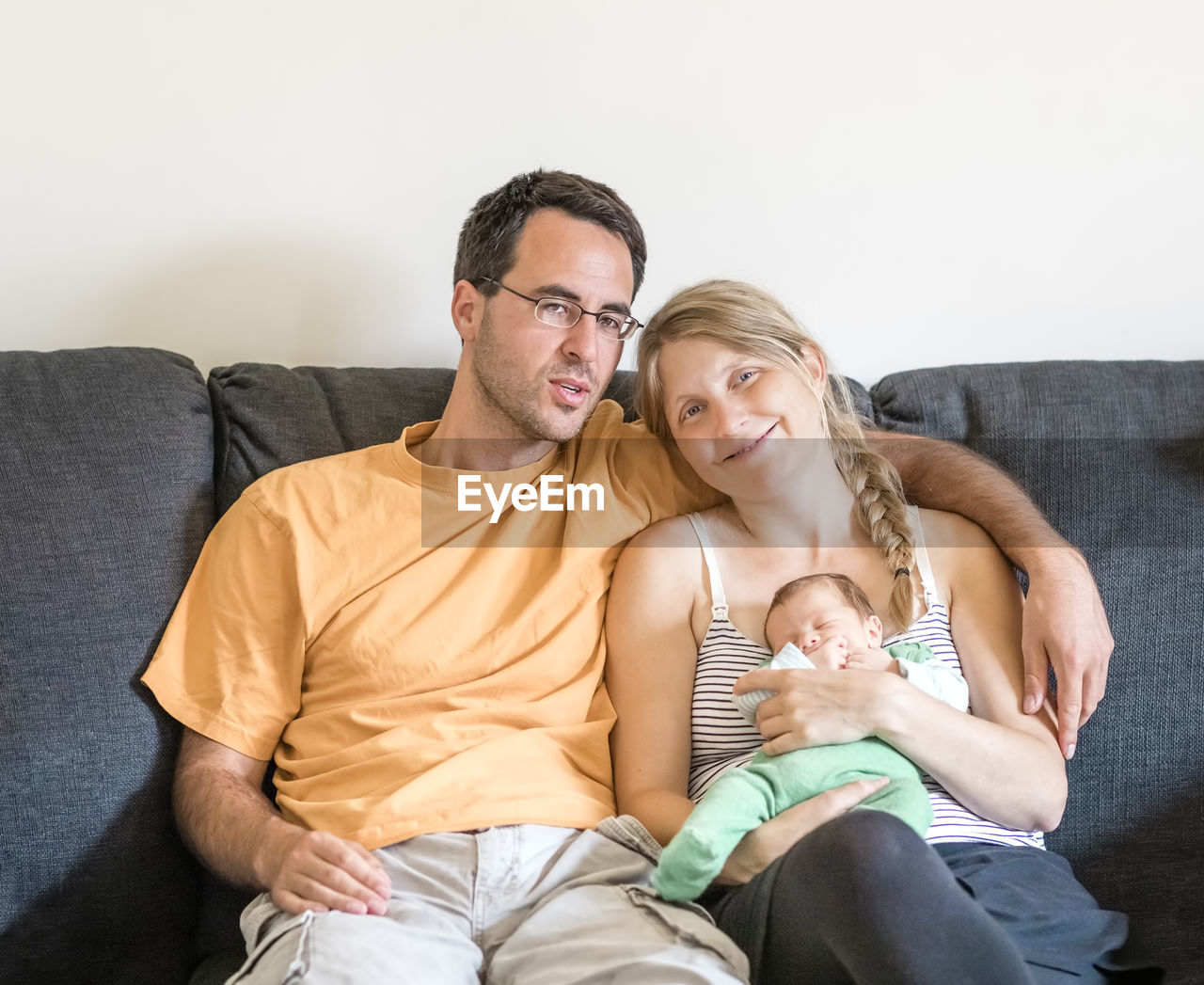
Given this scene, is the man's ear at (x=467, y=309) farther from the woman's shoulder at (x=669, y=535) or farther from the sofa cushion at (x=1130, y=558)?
the sofa cushion at (x=1130, y=558)

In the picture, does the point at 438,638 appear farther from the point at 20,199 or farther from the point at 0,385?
the point at 20,199

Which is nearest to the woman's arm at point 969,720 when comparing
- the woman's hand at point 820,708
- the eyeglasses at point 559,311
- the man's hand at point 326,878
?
the woman's hand at point 820,708

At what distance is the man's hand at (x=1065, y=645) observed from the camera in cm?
146

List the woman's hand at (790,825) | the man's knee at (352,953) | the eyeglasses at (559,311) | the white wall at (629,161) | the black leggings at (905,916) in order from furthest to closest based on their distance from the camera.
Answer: the white wall at (629,161) < the eyeglasses at (559,311) < the woman's hand at (790,825) < the man's knee at (352,953) < the black leggings at (905,916)

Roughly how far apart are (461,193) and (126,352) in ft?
2.16

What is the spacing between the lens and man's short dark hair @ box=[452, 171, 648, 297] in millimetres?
1701

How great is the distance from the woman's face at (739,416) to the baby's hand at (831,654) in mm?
275

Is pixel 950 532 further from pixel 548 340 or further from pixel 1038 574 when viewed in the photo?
pixel 548 340

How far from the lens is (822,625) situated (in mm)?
1439

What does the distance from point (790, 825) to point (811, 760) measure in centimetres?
8

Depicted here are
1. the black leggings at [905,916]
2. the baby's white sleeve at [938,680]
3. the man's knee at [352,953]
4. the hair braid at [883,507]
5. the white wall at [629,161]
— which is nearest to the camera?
the black leggings at [905,916]

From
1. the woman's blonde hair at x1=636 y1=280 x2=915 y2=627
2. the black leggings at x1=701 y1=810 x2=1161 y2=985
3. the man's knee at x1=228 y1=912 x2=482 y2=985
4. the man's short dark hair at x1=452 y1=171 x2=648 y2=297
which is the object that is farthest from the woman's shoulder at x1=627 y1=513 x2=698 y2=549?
the man's knee at x1=228 y1=912 x2=482 y2=985

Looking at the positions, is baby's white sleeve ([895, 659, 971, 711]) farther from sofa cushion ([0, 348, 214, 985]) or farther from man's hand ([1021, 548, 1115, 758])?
sofa cushion ([0, 348, 214, 985])

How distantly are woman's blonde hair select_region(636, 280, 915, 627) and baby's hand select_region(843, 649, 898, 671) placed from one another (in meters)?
0.12
